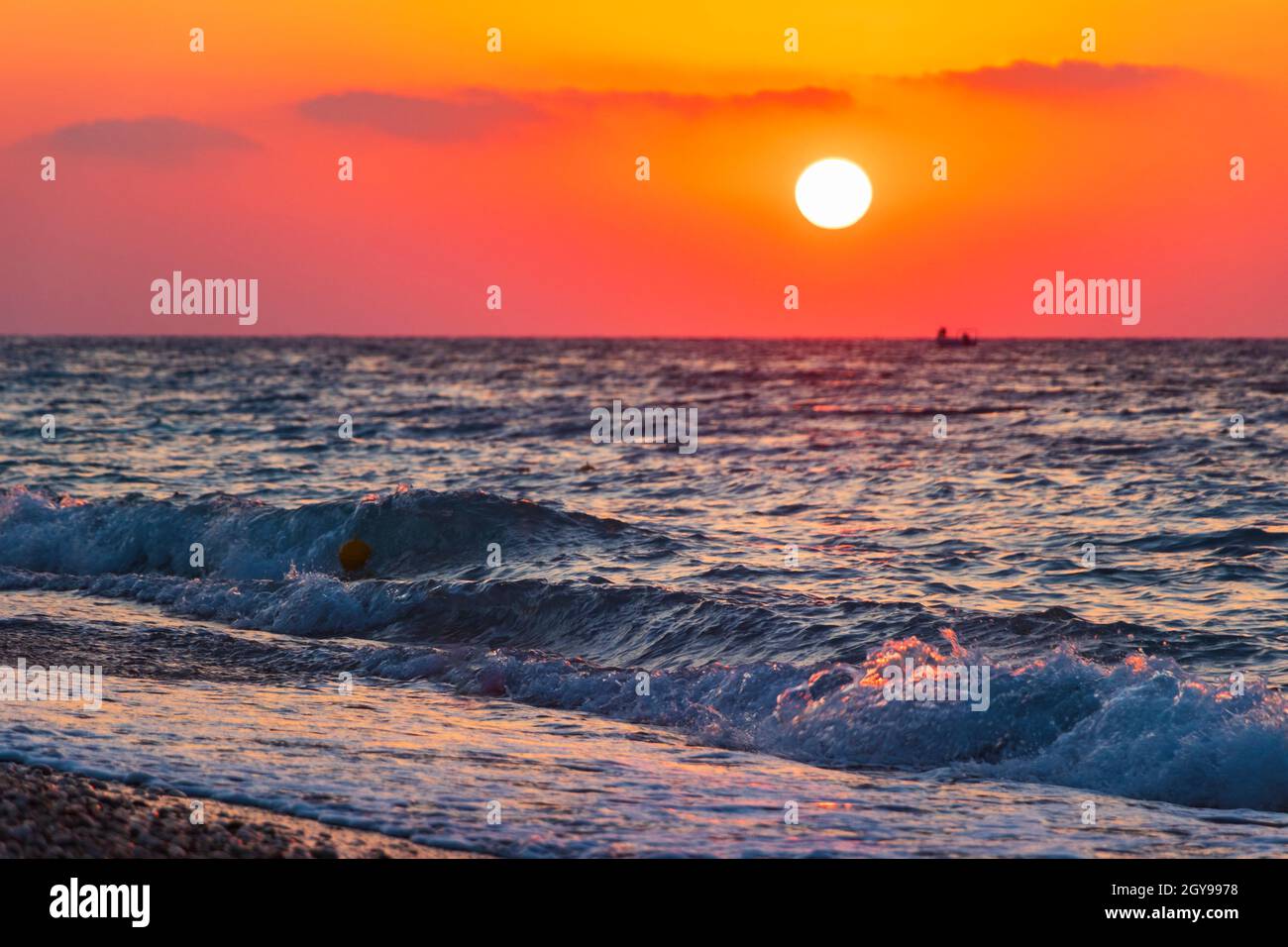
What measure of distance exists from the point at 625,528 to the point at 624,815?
1295 centimetres

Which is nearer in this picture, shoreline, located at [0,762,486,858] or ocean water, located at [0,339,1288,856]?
shoreline, located at [0,762,486,858]

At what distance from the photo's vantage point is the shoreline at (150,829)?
24.3 feet

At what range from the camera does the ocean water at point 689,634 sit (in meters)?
9.17

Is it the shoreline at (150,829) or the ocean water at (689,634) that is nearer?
the shoreline at (150,829)

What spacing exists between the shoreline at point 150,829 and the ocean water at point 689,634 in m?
0.27

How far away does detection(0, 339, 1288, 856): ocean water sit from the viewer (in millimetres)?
9172

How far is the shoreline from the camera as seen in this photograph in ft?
24.3

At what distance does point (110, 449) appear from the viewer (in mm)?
34812

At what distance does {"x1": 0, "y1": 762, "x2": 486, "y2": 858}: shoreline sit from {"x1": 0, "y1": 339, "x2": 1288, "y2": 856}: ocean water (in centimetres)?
27

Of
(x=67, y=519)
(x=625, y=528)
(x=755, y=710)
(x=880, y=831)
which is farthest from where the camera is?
(x=67, y=519)
